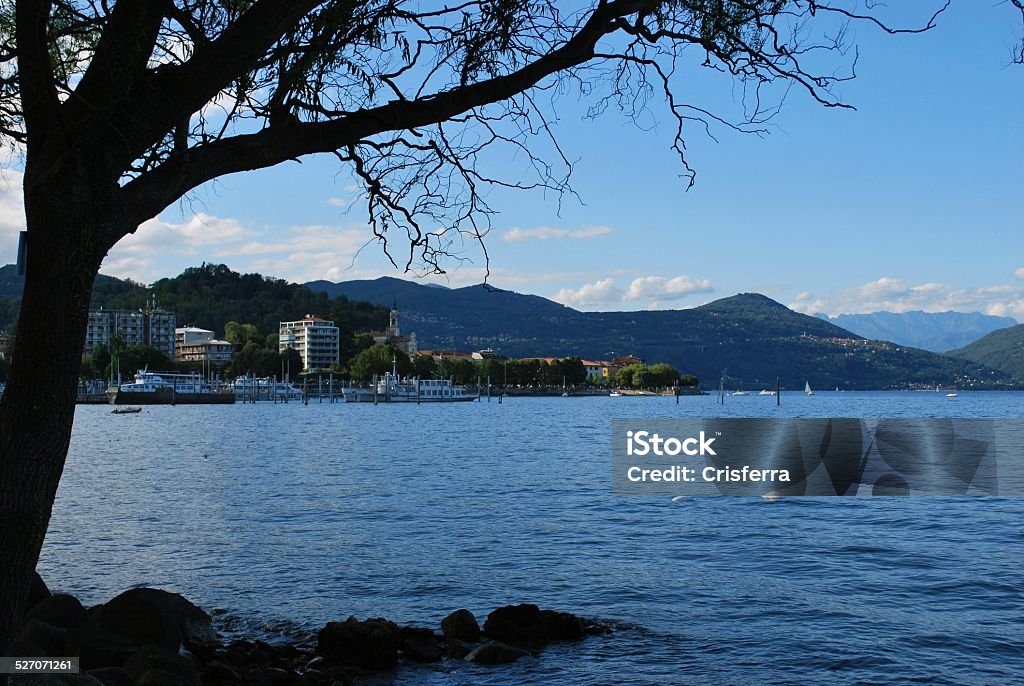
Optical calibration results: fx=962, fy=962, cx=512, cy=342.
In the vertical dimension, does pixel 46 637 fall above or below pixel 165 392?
below

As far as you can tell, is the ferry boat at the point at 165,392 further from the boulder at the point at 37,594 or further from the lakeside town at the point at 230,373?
the boulder at the point at 37,594

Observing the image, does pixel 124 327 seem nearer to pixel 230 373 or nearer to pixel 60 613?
pixel 230 373

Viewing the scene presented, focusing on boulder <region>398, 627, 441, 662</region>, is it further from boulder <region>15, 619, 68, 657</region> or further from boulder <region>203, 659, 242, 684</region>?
boulder <region>15, 619, 68, 657</region>

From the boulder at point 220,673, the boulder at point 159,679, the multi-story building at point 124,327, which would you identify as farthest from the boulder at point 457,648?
the multi-story building at point 124,327

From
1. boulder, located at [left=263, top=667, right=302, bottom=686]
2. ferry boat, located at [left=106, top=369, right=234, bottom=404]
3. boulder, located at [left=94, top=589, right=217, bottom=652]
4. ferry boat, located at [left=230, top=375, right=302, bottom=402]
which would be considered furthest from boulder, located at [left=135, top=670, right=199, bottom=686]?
ferry boat, located at [left=230, top=375, right=302, bottom=402]

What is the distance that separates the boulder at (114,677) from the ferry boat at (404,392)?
506 feet

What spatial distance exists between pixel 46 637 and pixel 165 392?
137 metres

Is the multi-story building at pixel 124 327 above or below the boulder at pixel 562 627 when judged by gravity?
above

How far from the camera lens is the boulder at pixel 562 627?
476 inches

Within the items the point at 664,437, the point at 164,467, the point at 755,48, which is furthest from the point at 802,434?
the point at 755,48

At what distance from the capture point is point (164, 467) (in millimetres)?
41906

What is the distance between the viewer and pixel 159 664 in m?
7.71

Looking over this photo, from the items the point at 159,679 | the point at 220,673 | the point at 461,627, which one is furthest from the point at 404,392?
the point at 159,679

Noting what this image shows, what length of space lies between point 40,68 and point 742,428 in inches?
2956
